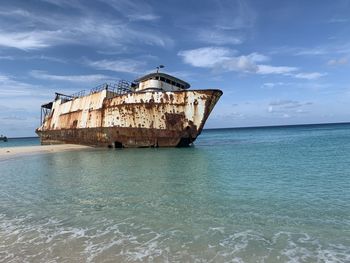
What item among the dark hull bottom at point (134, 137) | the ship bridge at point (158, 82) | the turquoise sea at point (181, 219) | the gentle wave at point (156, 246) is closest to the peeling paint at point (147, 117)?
the dark hull bottom at point (134, 137)

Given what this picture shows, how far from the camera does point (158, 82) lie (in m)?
23.1

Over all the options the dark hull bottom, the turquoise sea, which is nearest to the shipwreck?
the dark hull bottom

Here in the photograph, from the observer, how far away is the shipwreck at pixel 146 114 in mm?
20953

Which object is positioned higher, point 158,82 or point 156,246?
point 158,82

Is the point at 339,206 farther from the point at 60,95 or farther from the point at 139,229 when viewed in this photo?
the point at 60,95

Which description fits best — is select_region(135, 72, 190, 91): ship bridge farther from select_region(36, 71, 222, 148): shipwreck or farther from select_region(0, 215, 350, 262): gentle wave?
select_region(0, 215, 350, 262): gentle wave

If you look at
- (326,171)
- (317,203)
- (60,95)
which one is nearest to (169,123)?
(326,171)

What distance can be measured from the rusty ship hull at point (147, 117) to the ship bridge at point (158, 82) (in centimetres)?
166

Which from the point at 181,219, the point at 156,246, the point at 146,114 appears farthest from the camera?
the point at 146,114

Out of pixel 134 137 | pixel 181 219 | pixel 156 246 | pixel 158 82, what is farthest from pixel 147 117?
pixel 156 246

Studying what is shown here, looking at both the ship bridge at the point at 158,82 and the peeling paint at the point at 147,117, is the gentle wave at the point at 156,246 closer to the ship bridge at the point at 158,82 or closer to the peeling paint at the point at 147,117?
the peeling paint at the point at 147,117

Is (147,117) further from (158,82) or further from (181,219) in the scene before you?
(181,219)

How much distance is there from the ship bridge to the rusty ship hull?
1657 millimetres

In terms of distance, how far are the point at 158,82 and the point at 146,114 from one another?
114 inches
